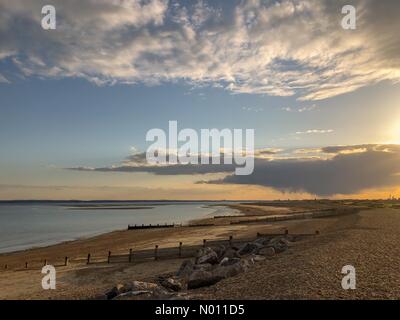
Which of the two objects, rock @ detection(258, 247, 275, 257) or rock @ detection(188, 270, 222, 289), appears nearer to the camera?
rock @ detection(188, 270, 222, 289)

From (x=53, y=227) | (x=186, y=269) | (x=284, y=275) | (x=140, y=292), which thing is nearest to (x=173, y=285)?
(x=140, y=292)

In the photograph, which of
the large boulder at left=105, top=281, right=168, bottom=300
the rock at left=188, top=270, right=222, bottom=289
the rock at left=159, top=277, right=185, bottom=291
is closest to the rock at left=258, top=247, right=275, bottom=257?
the rock at left=188, top=270, right=222, bottom=289

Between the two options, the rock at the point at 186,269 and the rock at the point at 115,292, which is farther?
the rock at the point at 186,269

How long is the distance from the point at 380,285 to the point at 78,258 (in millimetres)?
32765

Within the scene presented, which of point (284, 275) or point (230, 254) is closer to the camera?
point (284, 275)

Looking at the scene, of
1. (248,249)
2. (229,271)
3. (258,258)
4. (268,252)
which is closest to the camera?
(229,271)

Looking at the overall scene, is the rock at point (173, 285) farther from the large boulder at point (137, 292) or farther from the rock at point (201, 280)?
the large boulder at point (137, 292)

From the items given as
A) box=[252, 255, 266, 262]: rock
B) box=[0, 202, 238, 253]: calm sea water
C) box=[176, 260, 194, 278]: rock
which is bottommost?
box=[0, 202, 238, 253]: calm sea water

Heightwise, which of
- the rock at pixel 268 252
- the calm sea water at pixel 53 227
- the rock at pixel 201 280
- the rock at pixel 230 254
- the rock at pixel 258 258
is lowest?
the calm sea water at pixel 53 227

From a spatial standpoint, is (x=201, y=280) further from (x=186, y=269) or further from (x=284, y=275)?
(x=186, y=269)

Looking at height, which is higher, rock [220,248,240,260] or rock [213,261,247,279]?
rock [213,261,247,279]

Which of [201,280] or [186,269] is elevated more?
[201,280]

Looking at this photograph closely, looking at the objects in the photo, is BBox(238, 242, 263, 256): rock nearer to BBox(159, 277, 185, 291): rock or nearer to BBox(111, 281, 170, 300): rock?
BBox(159, 277, 185, 291): rock

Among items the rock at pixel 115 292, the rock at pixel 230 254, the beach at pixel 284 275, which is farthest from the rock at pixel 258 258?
the rock at pixel 115 292
